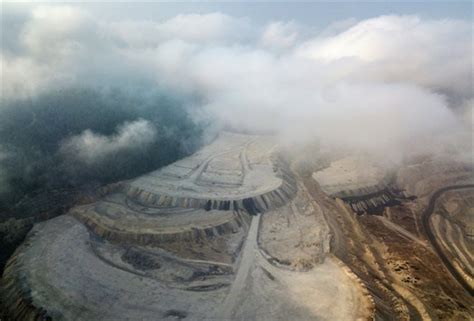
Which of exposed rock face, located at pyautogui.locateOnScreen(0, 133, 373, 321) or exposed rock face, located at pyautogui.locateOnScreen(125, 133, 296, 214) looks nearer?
exposed rock face, located at pyautogui.locateOnScreen(0, 133, 373, 321)

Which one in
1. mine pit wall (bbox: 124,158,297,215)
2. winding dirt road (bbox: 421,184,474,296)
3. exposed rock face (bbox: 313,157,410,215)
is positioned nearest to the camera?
winding dirt road (bbox: 421,184,474,296)

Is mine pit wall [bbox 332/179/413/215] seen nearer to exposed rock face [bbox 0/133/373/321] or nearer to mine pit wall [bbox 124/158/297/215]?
exposed rock face [bbox 0/133/373/321]

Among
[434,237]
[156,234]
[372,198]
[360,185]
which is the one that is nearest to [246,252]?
[156,234]

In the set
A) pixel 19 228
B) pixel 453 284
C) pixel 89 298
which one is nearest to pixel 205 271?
pixel 89 298

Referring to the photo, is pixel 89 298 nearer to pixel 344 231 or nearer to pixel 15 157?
pixel 15 157

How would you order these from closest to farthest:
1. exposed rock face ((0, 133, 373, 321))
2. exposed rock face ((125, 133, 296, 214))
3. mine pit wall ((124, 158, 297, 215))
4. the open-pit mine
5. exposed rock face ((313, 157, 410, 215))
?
exposed rock face ((0, 133, 373, 321)) → the open-pit mine → mine pit wall ((124, 158, 297, 215)) → exposed rock face ((125, 133, 296, 214)) → exposed rock face ((313, 157, 410, 215))

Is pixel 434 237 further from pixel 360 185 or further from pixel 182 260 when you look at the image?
pixel 182 260

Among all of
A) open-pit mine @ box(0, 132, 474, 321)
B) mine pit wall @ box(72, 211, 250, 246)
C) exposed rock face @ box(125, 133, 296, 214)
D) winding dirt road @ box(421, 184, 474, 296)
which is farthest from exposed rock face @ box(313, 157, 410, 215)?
mine pit wall @ box(72, 211, 250, 246)

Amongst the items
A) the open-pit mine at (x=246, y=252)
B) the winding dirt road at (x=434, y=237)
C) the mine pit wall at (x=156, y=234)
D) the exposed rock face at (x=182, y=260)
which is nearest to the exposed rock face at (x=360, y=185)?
the open-pit mine at (x=246, y=252)

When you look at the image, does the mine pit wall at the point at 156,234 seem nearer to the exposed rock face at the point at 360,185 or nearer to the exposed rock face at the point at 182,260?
the exposed rock face at the point at 182,260
